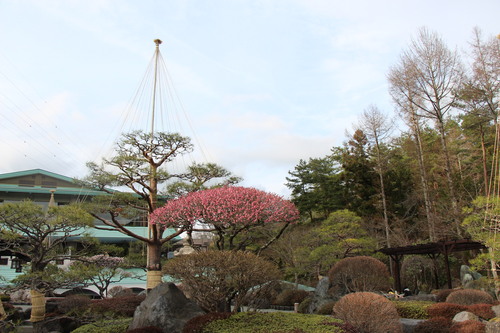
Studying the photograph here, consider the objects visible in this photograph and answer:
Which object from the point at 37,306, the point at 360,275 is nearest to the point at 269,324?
the point at 37,306

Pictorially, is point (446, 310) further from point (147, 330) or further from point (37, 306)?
point (37, 306)

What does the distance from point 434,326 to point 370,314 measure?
2300 millimetres

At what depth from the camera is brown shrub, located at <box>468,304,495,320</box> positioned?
11305 mm

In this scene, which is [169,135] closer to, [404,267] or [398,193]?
[404,267]

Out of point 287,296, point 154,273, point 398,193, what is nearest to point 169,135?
point 154,273

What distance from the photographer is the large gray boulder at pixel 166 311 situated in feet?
32.6

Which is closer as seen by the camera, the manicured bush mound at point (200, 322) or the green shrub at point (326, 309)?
the manicured bush mound at point (200, 322)

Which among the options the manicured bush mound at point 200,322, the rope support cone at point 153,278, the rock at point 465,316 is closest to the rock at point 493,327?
the rock at point 465,316

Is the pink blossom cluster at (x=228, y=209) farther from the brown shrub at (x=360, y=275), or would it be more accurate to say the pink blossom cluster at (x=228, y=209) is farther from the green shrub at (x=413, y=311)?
the brown shrub at (x=360, y=275)

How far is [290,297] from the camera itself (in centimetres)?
2167

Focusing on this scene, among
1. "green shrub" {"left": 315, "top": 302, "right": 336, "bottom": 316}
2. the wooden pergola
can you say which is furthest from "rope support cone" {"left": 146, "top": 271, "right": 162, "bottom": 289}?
the wooden pergola

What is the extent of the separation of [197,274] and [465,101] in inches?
773

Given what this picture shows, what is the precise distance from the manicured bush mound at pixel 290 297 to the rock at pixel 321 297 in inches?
163

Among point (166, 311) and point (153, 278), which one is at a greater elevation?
point (153, 278)
